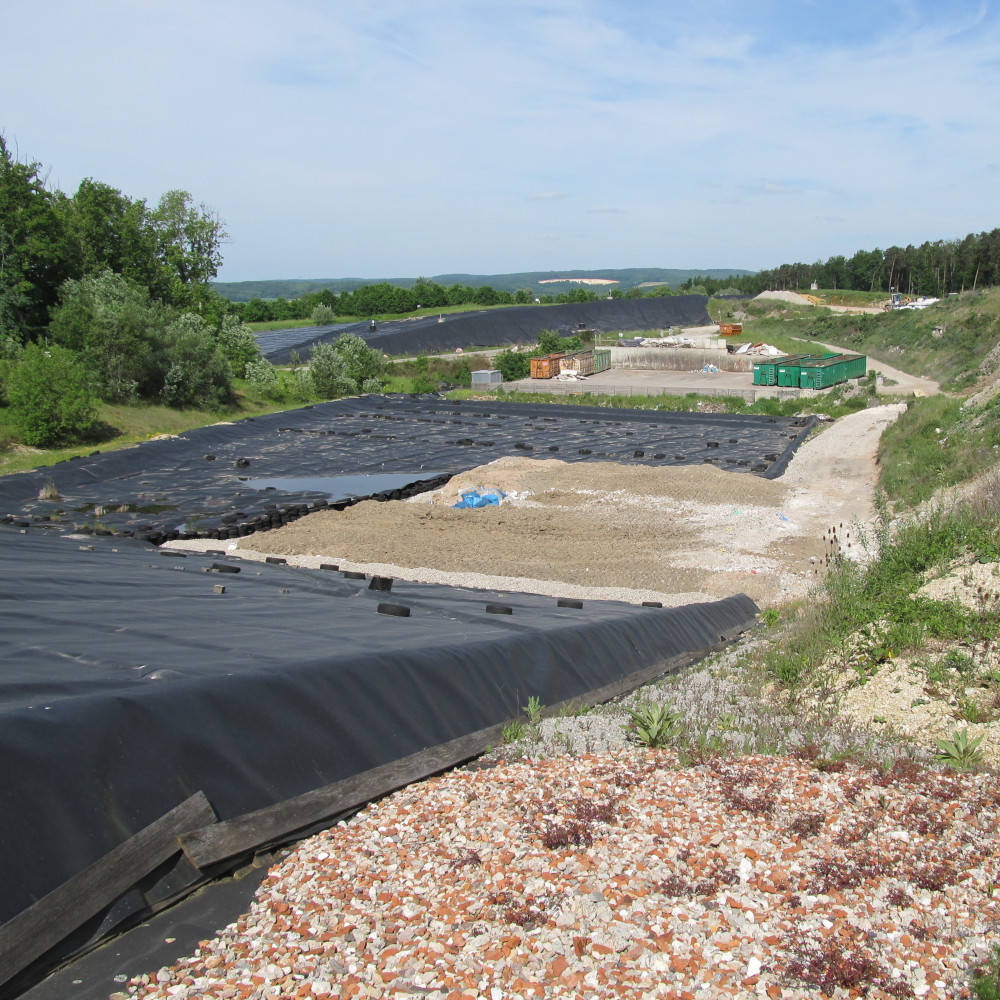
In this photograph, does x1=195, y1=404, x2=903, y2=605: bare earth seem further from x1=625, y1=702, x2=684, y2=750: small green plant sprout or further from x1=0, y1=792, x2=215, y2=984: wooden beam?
x1=0, y1=792, x2=215, y2=984: wooden beam

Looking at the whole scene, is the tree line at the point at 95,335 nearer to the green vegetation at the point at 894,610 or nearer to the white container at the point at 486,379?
the white container at the point at 486,379

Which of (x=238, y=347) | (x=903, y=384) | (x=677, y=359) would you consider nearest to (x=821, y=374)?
(x=903, y=384)

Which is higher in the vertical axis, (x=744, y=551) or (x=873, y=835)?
(x=873, y=835)

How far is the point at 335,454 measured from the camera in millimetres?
24375

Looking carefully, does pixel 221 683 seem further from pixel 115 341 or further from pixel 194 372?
pixel 194 372

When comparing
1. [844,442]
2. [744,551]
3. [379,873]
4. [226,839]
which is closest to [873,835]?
[379,873]

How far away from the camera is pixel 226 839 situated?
4309 millimetres

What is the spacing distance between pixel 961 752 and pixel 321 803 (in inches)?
160

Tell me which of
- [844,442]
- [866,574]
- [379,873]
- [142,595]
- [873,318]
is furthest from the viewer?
[873,318]

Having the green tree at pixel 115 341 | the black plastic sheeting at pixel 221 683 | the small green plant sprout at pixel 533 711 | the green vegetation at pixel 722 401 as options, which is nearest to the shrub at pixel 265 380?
the green tree at pixel 115 341

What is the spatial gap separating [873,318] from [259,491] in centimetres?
5395

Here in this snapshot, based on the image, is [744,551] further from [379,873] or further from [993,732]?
[379,873]

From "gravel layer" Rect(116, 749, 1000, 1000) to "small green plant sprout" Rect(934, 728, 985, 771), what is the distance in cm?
30

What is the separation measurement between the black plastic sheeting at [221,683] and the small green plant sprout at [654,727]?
1.01m
